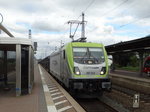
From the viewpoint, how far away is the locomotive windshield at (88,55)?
11.7 meters

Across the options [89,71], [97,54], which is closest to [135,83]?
[97,54]

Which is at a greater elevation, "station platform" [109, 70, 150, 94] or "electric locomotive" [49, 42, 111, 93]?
"electric locomotive" [49, 42, 111, 93]

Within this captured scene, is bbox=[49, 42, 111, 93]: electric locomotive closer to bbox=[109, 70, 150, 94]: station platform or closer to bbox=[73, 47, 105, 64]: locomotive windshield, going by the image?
bbox=[73, 47, 105, 64]: locomotive windshield

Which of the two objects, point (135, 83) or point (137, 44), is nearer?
point (135, 83)

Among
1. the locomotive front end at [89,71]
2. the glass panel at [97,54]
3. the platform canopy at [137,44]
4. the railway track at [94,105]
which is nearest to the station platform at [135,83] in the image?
the platform canopy at [137,44]

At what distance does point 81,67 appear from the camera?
11.3m

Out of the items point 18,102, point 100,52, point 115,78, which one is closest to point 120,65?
point 115,78

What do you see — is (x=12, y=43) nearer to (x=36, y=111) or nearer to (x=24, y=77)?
(x=24, y=77)

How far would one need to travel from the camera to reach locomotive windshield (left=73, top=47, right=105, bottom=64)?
11.7 meters

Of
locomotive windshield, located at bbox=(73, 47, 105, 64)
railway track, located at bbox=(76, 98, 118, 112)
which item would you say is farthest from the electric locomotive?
railway track, located at bbox=(76, 98, 118, 112)

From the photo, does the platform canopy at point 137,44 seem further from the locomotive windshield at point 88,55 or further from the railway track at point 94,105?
the railway track at point 94,105

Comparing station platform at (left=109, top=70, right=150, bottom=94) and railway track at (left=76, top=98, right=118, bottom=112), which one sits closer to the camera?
railway track at (left=76, top=98, right=118, bottom=112)

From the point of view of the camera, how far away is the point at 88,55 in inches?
476

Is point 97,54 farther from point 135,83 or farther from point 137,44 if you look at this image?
point 137,44
